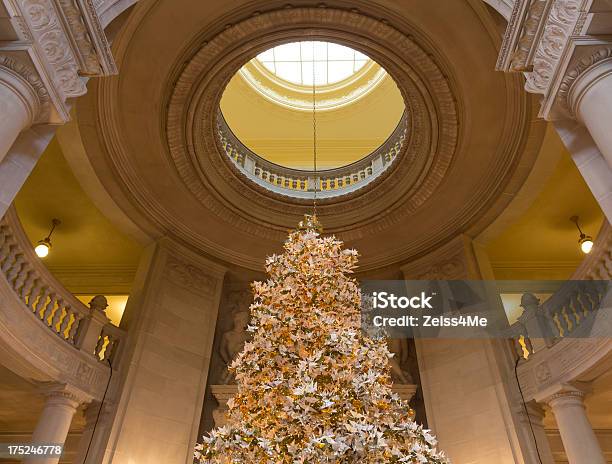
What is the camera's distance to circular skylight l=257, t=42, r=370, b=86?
1367cm

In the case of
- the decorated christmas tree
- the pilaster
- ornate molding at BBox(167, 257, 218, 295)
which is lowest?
the decorated christmas tree

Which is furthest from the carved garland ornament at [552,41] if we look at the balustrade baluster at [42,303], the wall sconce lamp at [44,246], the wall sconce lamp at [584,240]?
the wall sconce lamp at [44,246]

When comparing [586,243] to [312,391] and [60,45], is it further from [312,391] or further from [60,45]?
[60,45]

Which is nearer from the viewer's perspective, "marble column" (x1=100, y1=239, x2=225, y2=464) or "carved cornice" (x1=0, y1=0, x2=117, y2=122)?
"carved cornice" (x1=0, y1=0, x2=117, y2=122)

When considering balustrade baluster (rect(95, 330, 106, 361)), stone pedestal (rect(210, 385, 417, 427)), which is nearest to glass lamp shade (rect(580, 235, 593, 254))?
stone pedestal (rect(210, 385, 417, 427))

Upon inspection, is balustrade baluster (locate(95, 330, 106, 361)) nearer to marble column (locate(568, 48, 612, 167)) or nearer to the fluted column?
the fluted column

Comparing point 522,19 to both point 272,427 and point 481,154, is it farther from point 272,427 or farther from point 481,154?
point 481,154

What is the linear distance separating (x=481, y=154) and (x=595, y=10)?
523cm

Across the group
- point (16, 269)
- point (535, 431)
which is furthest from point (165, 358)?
point (535, 431)

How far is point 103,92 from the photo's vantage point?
710 centimetres

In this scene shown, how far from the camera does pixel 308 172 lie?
36.1ft

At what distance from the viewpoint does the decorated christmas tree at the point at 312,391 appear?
278cm

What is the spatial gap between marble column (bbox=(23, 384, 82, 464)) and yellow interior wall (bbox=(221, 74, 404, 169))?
8.90m

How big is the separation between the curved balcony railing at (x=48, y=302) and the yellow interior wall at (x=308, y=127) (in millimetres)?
7743
